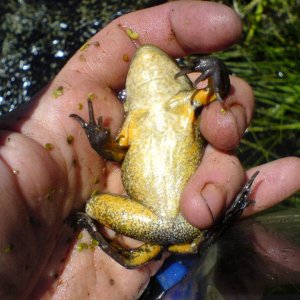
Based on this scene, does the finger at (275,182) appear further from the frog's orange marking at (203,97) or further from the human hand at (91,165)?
the frog's orange marking at (203,97)

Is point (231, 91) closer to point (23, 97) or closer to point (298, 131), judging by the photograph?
point (298, 131)

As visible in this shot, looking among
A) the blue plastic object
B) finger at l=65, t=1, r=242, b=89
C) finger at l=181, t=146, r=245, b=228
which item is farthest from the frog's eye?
the blue plastic object

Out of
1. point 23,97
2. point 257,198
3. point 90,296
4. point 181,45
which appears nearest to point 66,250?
point 90,296

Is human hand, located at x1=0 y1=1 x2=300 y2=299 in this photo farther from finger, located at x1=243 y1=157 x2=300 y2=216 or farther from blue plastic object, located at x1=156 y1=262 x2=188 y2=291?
blue plastic object, located at x1=156 y1=262 x2=188 y2=291

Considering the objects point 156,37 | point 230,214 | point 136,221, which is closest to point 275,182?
point 230,214

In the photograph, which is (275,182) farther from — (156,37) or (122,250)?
(156,37)
